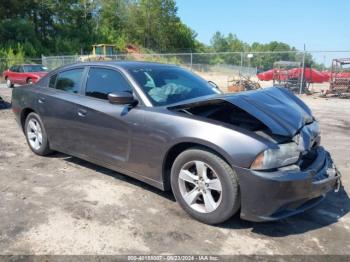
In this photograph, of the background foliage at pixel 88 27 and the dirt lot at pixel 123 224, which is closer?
the dirt lot at pixel 123 224

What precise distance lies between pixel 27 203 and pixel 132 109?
5.01ft

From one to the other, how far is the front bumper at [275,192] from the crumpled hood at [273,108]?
403mm

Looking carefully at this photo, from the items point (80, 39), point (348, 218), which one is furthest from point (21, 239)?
point (80, 39)

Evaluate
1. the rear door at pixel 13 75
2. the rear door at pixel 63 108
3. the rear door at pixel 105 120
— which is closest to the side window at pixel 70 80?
the rear door at pixel 63 108

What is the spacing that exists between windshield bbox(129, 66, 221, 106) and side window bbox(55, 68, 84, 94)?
3.09 feet

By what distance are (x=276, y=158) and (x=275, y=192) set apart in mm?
289

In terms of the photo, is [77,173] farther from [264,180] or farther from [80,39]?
[80,39]

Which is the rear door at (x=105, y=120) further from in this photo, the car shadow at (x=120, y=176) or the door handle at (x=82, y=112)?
the car shadow at (x=120, y=176)

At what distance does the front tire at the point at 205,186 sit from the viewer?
3.44m

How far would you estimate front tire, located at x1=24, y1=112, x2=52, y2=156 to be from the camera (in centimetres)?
572

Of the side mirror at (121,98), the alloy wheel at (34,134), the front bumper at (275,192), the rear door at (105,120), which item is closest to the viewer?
the front bumper at (275,192)

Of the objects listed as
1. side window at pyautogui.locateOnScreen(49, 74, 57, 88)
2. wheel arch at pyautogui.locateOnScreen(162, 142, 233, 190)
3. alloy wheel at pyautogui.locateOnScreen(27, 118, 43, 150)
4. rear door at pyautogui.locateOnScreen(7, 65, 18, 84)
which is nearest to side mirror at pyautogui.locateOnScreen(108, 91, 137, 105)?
wheel arch at pyautogui.locateOnScreen(162, 142, 233, 190)

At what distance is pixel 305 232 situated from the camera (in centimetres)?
359

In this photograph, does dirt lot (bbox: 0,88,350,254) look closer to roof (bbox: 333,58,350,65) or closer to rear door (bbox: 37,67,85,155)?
rear door (bbox: 37,67,85,155)
